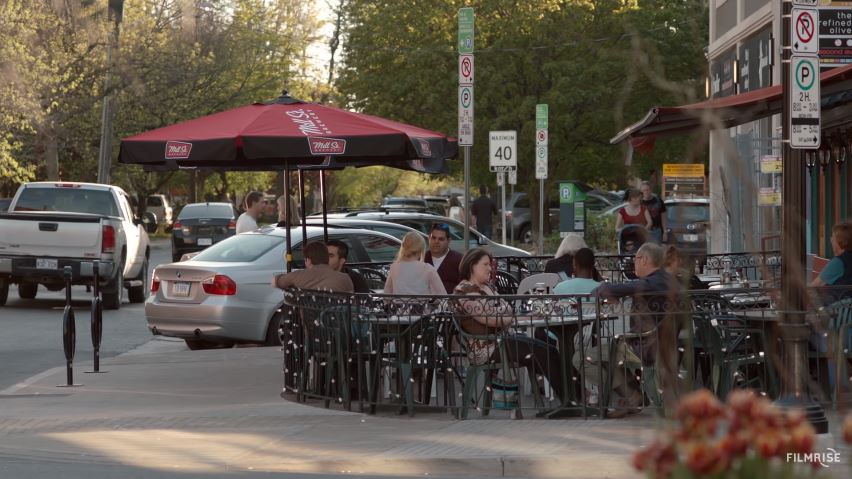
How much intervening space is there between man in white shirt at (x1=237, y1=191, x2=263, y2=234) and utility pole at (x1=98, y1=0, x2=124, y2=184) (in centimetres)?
1975

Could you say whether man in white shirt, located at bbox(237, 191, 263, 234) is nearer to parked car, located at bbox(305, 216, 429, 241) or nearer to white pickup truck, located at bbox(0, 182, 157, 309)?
parked car, located at bbox(305, 216, 429, 241)

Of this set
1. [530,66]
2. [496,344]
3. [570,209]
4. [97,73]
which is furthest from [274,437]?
[97,73]

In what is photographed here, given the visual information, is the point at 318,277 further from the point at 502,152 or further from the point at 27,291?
the point at 27,291

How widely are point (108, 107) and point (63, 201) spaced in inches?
608

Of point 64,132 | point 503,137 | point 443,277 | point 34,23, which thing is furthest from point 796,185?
point 64,132

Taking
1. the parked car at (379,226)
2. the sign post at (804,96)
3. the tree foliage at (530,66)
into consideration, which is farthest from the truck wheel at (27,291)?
the tree foliage at (530,66)

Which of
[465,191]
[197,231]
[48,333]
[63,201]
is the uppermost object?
[63,201]

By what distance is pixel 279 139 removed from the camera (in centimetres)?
1187

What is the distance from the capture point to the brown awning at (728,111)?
455 inches

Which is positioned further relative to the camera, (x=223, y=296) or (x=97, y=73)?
(x=97, y=73)

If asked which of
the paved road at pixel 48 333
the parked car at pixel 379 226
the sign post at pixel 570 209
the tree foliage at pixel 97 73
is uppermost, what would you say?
the tree foliage at pixel 97 73

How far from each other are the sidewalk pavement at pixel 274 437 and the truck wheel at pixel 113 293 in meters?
9.24

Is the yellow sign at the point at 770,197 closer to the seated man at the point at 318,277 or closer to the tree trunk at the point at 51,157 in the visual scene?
the seated man at the point at 318,277

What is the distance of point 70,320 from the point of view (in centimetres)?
1252
